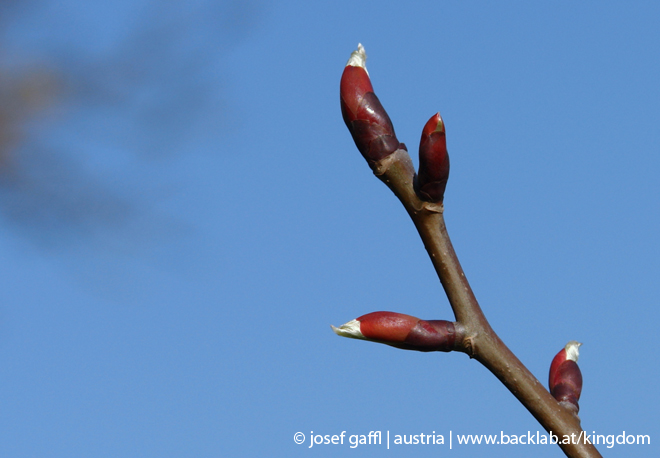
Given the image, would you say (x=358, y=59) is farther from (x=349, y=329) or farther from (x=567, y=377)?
(x=567, y=377)

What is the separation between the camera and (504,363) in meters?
1.52

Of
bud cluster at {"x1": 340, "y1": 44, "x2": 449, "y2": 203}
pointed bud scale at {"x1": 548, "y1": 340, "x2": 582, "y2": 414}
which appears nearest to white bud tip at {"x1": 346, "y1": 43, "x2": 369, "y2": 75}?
bud cluster at {"x1": 340, "y1": 44, "x2": 449, "y2": 203}

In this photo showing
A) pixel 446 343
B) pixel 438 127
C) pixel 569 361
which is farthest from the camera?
pixel 569 361

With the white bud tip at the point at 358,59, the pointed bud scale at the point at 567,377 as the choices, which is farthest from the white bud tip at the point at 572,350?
the white bud tip at the point at 358,59

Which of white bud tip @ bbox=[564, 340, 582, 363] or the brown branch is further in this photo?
white bud tip @ bbox=[564, 340, 582, 363]

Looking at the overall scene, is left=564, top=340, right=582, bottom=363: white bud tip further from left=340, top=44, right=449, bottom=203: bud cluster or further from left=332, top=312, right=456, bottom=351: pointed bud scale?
left=340, top=44, right=449, bottom=203: bud cluster

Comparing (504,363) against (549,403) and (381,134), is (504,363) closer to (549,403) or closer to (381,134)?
(549,403)

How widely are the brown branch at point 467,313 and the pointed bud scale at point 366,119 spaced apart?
25 mm

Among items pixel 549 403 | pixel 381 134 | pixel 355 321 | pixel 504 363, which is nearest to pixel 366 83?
pixel 381 134

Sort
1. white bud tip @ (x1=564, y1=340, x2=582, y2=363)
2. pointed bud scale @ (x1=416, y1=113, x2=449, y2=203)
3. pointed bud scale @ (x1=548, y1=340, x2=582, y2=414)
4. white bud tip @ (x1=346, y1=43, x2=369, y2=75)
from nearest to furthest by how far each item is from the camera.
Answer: pointed bud scale @ (x1=416, y1=113, x2=449, y2=203), white bud tip @ (x1=346, y1=43, x2=369, y2=75), pointed bud scale @ (x1=548, y1=340, x2=582, y2=414), white bud tip @ (x1=564, y1=340, x2=582, y2=363)

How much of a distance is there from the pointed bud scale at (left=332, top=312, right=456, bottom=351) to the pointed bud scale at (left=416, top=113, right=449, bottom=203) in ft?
0.86

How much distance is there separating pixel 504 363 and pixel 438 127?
0.53 meters

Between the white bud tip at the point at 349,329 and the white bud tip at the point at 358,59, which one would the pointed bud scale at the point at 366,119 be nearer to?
the white bud tip at the point at 358,59

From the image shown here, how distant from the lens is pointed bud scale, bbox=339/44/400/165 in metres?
1.47
